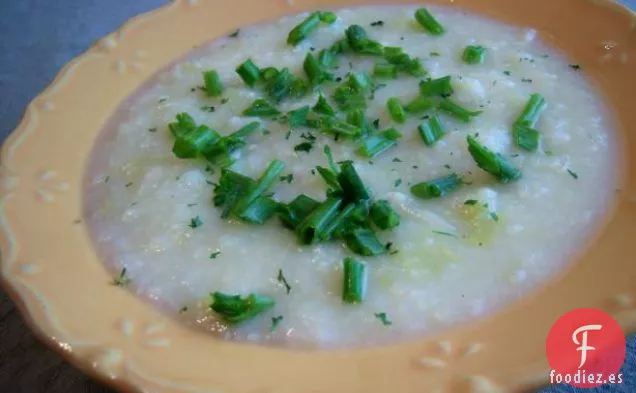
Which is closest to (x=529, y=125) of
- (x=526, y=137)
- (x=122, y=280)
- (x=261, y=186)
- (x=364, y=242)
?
(x=526, y=137)

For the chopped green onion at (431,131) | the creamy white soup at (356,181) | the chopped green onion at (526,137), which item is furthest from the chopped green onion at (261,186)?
the chopped green onion at (526,137)

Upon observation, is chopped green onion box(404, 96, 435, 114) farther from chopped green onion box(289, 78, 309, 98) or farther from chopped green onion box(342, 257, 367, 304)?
chopped green onion box(342, 257, 367, 304)

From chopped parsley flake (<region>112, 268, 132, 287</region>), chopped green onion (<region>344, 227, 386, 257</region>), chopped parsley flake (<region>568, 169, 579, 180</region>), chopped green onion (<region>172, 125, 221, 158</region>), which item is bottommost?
chopped parsley flake (<region>112, 268, 132, 287</region>)

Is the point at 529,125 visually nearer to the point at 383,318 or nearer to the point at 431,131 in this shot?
the point at 431,131

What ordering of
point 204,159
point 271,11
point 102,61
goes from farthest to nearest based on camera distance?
point 271,11, point 102,61, point 204,159

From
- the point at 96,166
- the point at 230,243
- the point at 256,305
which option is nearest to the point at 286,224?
the point at 230,243

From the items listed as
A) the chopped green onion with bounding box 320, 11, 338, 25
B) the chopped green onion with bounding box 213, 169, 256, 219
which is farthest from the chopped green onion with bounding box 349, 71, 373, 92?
the chopped green onion with bounding box 213, 169, 256, 219

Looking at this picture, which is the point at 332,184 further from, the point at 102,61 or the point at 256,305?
the point at 102,61
